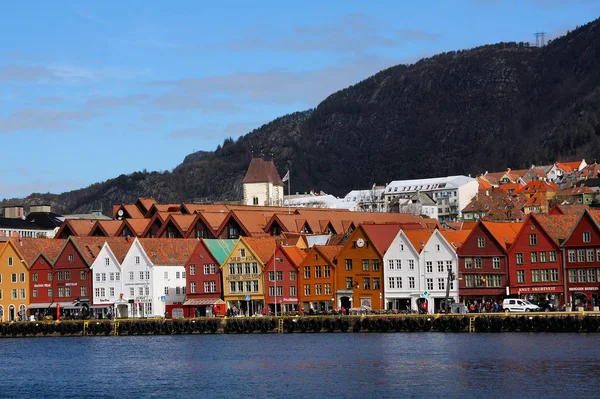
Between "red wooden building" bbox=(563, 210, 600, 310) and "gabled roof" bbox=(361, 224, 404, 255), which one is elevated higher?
"gabled roof" bbox=(361, 224, 404, 255)

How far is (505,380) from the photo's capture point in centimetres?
6556

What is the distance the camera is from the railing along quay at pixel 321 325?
94062mm

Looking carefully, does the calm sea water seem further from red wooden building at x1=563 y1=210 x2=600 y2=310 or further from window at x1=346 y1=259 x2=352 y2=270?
window at x1=346 y1=259 x2=352 y2=270

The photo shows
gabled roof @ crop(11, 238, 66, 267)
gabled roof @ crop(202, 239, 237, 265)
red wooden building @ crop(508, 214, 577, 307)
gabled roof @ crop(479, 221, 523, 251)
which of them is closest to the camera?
red wooden building @ crop(508, 214, 577, 307)

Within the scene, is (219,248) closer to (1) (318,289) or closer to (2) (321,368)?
(1) (318,289)

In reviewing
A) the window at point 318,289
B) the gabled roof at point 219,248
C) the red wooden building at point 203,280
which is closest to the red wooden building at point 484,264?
the window at point 318,289

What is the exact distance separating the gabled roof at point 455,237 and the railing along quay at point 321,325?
17.2m

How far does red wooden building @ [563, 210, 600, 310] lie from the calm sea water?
17.6 meters

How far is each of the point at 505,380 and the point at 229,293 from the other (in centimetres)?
6440

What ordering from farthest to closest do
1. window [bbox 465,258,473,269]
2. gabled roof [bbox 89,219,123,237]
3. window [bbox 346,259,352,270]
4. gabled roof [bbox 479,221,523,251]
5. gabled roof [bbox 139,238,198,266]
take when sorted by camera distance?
gabled roof [bbox 89,219,123,237], gabled roof [bbox 139,238,198,266], window [bbox 346,259,352,270], window [bbox 465,258,473,269], gabled roof [bbox 479,221,523,251]

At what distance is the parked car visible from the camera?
339 feet

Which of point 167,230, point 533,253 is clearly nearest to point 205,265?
point 167,230

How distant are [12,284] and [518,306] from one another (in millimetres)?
63838

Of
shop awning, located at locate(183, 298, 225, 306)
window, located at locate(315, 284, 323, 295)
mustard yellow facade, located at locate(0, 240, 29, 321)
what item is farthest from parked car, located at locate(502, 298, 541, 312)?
mustard yellow facade, located at locate(0, 240, 29, 321)
